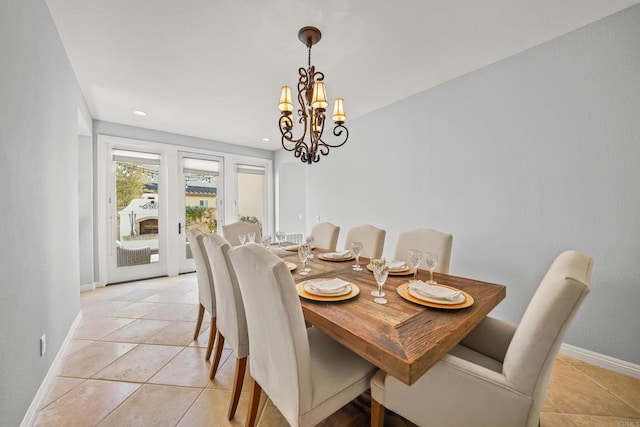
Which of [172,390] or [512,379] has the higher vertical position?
[512,379]

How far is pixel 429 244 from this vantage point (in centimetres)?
199

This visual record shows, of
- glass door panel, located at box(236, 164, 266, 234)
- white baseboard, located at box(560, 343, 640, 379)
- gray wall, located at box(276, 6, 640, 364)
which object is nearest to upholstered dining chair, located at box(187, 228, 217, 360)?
gray wall, located at box(276, 6, 640, 364)

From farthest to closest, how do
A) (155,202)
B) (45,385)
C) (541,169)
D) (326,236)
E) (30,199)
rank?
(155,202), (326,236), (541,169), (45,385), (30,199)

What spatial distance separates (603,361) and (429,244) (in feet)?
4.73

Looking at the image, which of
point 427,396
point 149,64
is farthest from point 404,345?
point 149,64

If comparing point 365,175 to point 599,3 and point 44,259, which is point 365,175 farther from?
point 44,259

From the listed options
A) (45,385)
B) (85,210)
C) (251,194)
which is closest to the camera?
(45,385)

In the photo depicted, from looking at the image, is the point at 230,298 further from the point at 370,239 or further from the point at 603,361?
the point at 603,361

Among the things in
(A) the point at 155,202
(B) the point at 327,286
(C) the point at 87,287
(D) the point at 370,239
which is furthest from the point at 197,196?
(B) the point at 327,286

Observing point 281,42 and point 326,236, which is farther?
point 326,236

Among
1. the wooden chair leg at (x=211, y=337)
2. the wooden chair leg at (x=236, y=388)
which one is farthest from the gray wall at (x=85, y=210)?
the wooden chair leg at (x=236, y=388)

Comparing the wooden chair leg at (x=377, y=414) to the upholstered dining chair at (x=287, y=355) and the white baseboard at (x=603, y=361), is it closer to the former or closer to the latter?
the upholstered dining chair at (x=287, y=355)

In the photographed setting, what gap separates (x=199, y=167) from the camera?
4574 mm

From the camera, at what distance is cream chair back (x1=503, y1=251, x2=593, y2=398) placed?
0.74m
